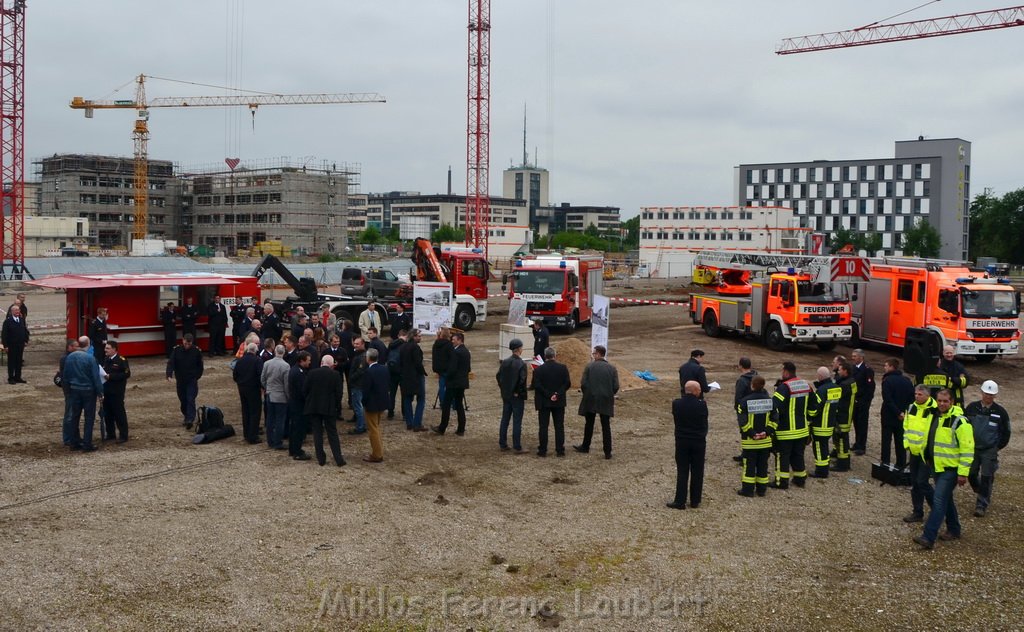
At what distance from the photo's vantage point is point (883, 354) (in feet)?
89.2

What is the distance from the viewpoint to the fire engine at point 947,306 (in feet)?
78.6

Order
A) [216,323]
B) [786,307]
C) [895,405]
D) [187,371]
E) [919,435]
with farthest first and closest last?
[786,307] < [216,323] < [187,371] < [895,405] < [919,435]

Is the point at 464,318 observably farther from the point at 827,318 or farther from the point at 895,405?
the point at 895,405

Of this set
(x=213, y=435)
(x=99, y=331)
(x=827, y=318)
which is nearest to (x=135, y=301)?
(x=99, y=331)

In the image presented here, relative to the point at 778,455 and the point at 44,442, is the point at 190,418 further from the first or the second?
the point at 778,455

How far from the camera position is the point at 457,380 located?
47.2ft

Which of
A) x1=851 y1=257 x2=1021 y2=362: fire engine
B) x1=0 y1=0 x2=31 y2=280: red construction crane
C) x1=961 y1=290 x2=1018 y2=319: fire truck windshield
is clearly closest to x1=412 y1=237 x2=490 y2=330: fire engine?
x1=851 y1=257 x2=1021 y2=362: fire engine

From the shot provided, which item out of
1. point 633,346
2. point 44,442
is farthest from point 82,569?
point 633,346

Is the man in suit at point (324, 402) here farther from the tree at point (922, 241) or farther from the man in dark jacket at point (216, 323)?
the tree at point (922, 241)

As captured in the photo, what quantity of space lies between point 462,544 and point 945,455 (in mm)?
5122

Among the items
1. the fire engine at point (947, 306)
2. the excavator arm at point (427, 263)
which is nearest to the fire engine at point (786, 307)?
the fire engine at point (947, 306)

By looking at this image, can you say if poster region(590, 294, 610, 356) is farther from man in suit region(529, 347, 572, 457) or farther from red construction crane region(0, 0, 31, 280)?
red construction crane region(0, 0, 31, 280)

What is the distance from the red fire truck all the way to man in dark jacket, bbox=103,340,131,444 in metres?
8.70

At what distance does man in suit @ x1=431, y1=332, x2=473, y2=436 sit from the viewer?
14.3 m
